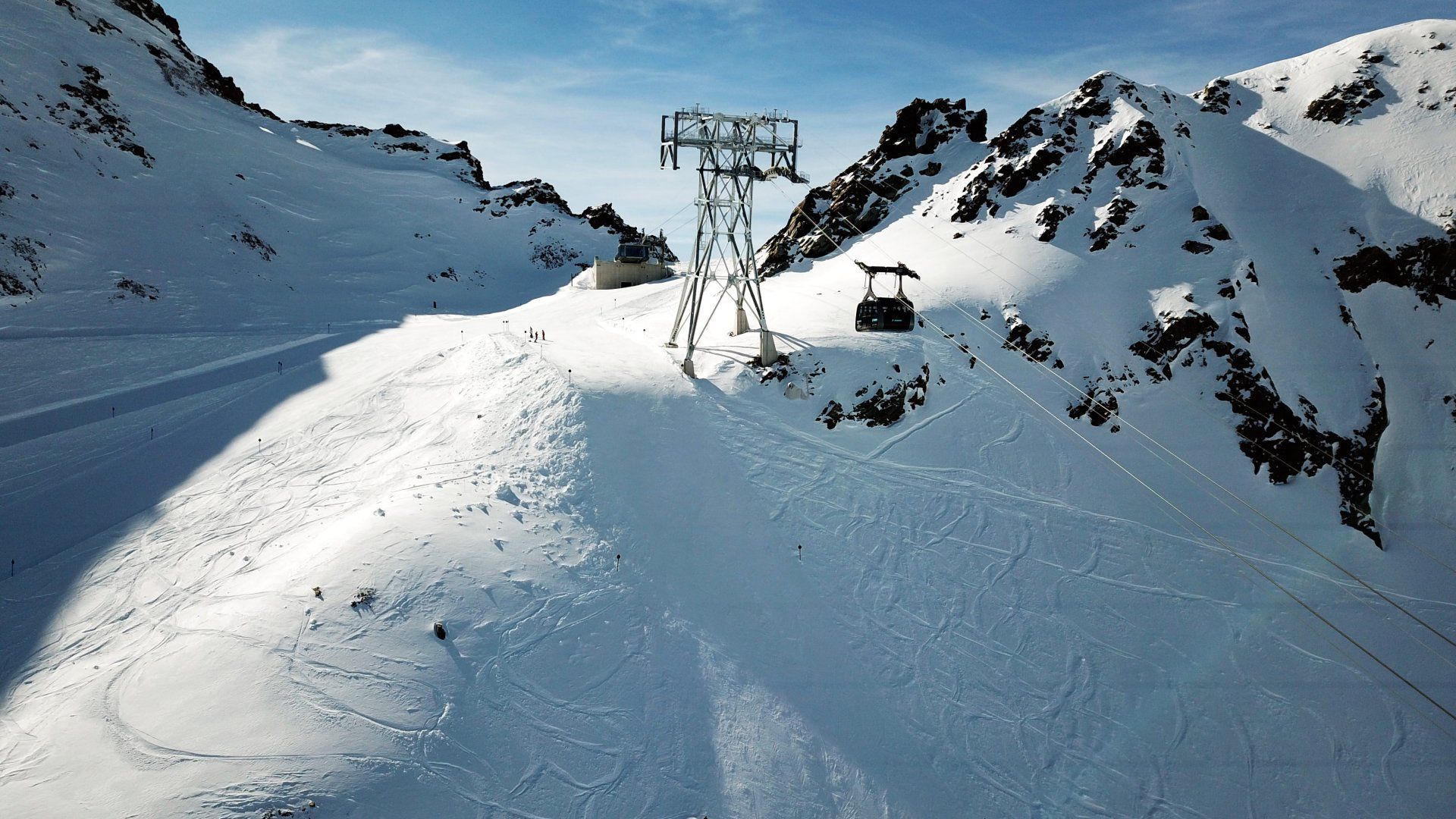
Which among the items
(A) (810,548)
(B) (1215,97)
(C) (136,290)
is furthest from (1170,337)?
(C) (136,290)

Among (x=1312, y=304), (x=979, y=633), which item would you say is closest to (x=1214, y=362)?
(x=1312, y=304)

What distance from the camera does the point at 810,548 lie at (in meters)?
21.7

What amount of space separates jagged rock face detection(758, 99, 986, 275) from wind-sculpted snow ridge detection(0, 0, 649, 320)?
2126cm

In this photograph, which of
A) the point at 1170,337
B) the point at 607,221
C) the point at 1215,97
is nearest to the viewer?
the point at 1170,337

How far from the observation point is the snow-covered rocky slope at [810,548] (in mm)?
15062

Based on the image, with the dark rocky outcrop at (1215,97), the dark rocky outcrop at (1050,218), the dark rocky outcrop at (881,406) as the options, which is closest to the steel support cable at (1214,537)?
the dark rocky outcrop at (881,406)

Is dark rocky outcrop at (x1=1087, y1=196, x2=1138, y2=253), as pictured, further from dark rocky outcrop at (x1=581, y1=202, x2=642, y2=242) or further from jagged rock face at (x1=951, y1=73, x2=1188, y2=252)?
dark rocky outcrop at (x1=581, y1=202, x2=642, y2=242)

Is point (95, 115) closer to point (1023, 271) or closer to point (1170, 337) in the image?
point (1023, 271)

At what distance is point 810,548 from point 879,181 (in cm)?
3268

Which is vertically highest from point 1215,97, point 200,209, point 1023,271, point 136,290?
point 1215,97

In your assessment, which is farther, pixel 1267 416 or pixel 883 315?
pixel 883 315

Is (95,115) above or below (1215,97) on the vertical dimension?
above

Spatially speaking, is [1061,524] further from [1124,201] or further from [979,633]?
[1124,201]

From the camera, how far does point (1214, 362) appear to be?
27.4 metres
